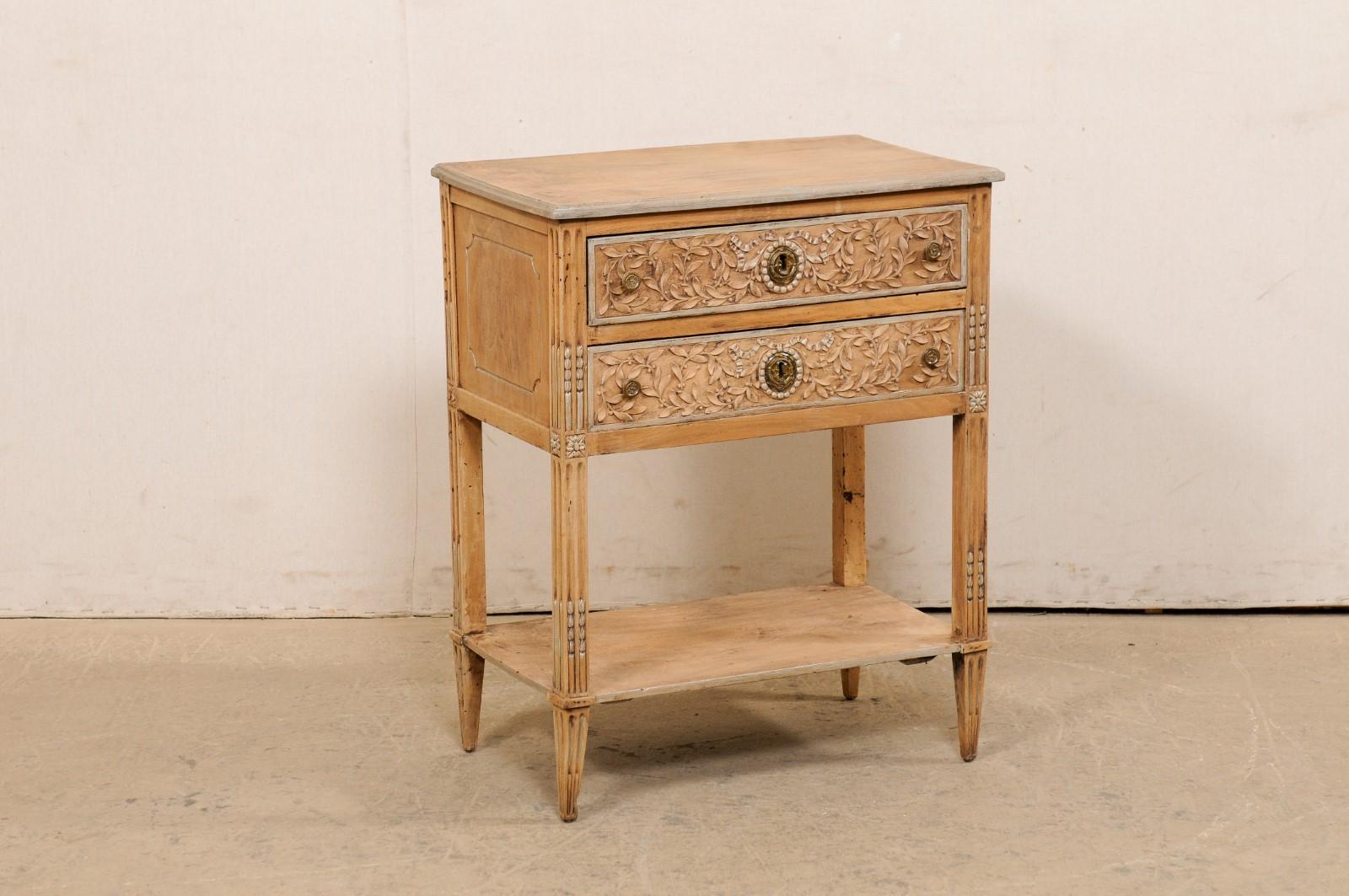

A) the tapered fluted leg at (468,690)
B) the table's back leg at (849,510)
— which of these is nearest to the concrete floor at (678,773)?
the tapered fluted leg at (468,690)

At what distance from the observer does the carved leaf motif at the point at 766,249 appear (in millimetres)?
3621

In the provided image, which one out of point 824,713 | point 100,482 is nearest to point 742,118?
Result: point 824,713

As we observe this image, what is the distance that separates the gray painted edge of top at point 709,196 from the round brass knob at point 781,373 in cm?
28

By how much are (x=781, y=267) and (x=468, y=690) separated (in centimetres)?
111

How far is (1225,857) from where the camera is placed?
3.69m

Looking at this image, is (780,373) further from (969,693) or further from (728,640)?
(969,693)

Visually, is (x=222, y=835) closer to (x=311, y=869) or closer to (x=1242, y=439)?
(x=311, y=869)

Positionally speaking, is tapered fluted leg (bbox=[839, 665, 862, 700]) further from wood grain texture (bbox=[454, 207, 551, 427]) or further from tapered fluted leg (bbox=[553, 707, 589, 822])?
wood grain texture (bbox=[454, 207, 551, 427])

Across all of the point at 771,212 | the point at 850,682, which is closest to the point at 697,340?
the point at 771,212

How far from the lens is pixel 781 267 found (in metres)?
3.73

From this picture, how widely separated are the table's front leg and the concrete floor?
0.41 feet

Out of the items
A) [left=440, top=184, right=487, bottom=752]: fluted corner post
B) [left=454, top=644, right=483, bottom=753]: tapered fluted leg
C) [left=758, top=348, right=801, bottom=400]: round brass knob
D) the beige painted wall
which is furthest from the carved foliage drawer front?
the beige painted wall

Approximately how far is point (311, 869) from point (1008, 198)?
2312 mm

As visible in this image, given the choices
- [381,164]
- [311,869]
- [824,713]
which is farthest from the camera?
[381,164]
